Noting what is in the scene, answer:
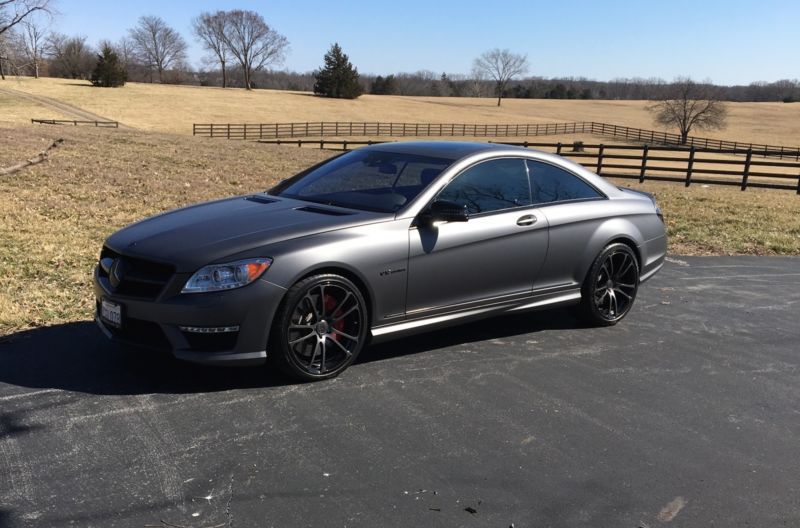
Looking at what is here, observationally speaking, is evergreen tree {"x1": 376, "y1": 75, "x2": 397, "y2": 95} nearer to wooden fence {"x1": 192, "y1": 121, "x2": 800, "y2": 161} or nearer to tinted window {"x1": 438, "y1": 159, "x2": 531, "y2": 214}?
wooden fence {"x1": 192, "y1": 121, "x2": 800, "y2": 161}

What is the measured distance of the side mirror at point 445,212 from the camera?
4.87 meters

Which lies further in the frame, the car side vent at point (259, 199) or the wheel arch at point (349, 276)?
the car side vent at point (259, 199)

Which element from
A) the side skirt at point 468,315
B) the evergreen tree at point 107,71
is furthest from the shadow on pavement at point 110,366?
A: the evergreen tree at point 107,71

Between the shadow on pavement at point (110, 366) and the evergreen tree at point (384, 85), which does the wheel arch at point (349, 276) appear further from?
the evergreen tree at point (384, 85)

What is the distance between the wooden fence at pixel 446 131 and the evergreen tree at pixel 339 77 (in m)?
25.0

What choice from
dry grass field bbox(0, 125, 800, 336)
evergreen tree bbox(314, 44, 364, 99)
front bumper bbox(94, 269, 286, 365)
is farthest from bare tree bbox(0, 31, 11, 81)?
evergreen tree bbox(314, 44, 364, 99)

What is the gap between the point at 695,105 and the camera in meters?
73.4

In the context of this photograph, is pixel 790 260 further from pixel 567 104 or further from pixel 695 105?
pixel 567 104

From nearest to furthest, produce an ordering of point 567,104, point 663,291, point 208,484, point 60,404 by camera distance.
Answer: point 208,484, point 60,404, point 663,291, point 567,104

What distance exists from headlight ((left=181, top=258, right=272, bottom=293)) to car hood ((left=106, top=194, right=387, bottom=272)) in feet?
0.16

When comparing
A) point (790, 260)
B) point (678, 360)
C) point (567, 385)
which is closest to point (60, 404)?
point (567, 385)

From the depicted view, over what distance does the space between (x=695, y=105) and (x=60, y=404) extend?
78114 millimetres

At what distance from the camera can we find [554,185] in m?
5.93

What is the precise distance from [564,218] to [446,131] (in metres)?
61.6
